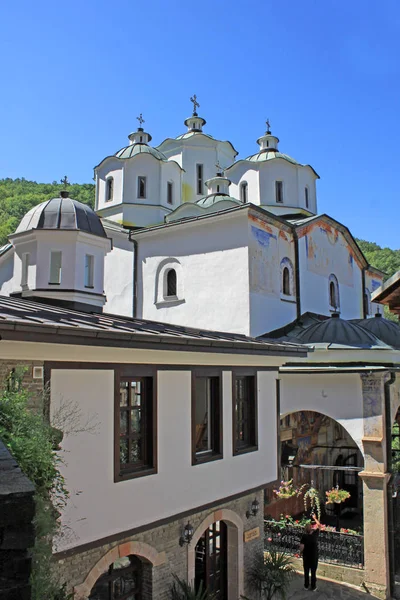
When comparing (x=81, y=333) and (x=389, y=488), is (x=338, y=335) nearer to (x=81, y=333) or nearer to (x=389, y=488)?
(x=389, y=488)

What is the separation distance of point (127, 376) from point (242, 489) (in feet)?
11.0

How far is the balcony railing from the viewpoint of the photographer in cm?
1231

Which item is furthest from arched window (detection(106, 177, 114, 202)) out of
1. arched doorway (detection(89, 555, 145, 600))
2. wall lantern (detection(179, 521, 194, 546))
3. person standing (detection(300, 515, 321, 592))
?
arched doorway (detection(89, 555, 145, 600))

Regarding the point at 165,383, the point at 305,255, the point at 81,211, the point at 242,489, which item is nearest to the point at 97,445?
the point at 165,383

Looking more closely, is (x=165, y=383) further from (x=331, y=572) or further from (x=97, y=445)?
(x=331, y=572)

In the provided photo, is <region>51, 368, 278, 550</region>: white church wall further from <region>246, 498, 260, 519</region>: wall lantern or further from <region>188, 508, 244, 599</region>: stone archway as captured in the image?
<region>188, 508, 244, 599</region>: stone archway

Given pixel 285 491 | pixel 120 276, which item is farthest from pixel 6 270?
pixel 285 491

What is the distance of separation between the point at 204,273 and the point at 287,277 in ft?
8.77

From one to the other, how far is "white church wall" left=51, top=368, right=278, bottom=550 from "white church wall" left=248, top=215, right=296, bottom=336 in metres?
6.27

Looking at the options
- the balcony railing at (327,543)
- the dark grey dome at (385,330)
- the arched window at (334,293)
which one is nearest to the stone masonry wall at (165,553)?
the balcony railing at (327,543)

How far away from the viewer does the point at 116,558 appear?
6.64 m

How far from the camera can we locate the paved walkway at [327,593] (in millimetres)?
11312

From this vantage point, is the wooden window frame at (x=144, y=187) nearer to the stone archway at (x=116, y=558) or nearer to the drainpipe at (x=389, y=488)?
the drainpipe at (x=389, y=488)

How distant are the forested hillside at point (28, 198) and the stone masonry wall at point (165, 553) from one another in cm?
3305
